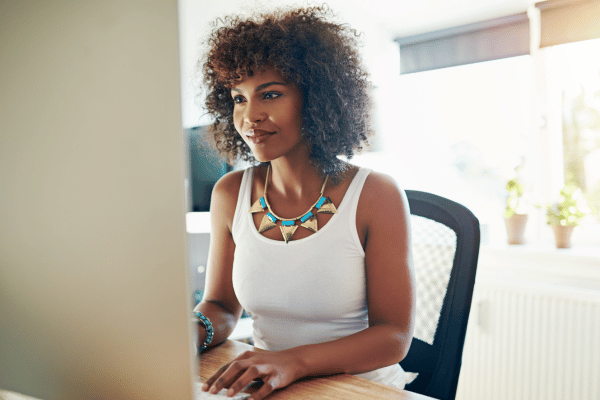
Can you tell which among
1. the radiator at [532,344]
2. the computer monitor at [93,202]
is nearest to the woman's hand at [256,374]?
the computer monitor at [93,202]

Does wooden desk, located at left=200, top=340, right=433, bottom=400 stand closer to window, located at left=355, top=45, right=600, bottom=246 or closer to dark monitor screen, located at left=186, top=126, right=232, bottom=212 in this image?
dark monitor screen, located at left=186, top=126, right=232, bottom=212

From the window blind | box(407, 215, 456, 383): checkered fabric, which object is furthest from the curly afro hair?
the window blind

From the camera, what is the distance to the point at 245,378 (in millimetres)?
540

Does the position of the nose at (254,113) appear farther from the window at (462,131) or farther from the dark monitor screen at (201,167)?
the window at (462,131)

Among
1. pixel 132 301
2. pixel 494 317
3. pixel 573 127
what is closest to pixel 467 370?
pixel 494 317

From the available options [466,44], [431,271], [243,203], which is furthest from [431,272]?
[466,44]

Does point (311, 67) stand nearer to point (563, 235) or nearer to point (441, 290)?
point (441, 290)

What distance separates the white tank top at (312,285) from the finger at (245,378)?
0.95 ft

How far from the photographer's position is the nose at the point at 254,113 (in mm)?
898

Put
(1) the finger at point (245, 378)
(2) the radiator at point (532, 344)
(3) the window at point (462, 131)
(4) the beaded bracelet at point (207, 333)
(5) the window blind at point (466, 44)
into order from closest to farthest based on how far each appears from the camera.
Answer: (1) the finger at point (245, 378) < (4) the beaded bracelet at point (207, 333) < (2) the radiator at point (532, 344) < (5) the window blind at point (466, 44) < (3) the window at point (462, 131)

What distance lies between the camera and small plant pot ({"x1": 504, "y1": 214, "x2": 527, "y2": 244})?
7.13ft

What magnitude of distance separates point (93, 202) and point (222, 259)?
0.73 meters

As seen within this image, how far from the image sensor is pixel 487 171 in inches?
101

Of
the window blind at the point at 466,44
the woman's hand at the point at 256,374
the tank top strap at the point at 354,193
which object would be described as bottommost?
the woman's hand at the point at 256,374
